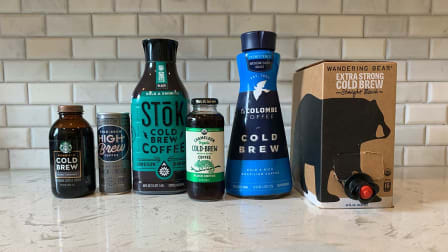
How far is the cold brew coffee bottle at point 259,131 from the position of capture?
0.64 meters

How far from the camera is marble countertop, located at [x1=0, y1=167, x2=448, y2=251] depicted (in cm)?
45

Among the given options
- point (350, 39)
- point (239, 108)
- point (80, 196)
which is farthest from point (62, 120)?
point (350, 39)

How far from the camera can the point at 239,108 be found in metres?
0.67

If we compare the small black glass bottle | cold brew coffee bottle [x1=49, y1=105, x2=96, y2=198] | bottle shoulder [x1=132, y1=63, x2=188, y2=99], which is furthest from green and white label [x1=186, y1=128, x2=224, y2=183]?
cold brew coffee bottle [x1=49, y1=105, x2=96, y2=198]

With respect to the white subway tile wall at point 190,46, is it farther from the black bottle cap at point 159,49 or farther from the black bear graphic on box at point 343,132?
the black bear graphic on box at point 343,132

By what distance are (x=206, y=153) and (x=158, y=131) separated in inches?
5.2

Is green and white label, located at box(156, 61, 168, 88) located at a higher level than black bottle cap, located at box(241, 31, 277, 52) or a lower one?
lower

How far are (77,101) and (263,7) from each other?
644mm

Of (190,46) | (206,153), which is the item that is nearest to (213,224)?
(206,153)

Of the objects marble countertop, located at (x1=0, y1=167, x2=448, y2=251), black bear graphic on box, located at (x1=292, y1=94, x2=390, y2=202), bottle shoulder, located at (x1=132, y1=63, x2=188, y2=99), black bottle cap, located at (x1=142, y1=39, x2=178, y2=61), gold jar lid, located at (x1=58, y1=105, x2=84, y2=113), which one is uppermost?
black bottle cap, located at (x1=142, y1=39, x2=178, y2=61)

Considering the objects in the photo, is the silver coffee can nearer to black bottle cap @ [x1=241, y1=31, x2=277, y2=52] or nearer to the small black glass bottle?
the small black glass bottle

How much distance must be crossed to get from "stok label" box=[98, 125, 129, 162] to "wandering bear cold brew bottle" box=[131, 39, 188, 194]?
0.03 metres

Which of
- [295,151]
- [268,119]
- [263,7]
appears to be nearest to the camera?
[268,119]

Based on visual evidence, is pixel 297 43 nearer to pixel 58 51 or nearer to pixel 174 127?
pixel 174 127
